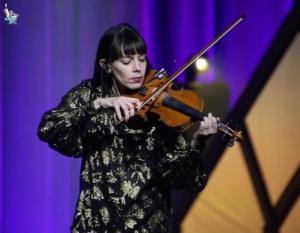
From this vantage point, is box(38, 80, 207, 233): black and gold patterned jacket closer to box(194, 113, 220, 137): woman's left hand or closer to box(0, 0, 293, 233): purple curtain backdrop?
box(194, 113, 220, 137): woman's left hand

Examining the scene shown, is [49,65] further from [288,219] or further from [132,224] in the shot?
[288,219]

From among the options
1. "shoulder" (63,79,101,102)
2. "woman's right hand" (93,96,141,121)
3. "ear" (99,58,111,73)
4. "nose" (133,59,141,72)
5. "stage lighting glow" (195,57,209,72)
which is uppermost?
"stage lighting glow" (195,57,209,72)

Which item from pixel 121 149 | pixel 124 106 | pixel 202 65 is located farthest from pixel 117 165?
pixel 202 65

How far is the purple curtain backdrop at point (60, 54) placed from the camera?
188cm

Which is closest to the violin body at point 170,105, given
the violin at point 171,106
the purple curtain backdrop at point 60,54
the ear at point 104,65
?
the violin at point 171,106

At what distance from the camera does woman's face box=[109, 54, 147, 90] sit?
4.34 feet

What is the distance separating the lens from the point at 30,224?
6.34 feet

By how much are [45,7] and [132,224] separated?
951mm

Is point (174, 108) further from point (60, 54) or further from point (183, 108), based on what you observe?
point (60, 54)

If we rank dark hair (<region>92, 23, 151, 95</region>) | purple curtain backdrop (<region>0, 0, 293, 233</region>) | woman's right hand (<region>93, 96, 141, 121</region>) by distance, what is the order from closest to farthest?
woman's right hand (<region>93, 96, 141, 121</region>) < dark hair (<region>92, 23, 151, 95</region>) < purple curtain backdrop (<region>0, 0, 293, 233</region>)

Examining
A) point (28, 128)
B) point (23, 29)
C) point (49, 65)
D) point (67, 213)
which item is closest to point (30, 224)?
point (67, 213)

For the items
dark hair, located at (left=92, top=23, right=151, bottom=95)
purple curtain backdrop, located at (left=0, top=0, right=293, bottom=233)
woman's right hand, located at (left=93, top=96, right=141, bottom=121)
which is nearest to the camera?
woman's right hand, located at (left=93, top=96, right=141, bottom=121)

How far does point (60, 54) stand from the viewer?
1.92 metres

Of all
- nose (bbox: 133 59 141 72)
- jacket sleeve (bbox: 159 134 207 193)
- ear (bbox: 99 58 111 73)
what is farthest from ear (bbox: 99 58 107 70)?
jacket sleeve (bbox: 159 134 207 193)
